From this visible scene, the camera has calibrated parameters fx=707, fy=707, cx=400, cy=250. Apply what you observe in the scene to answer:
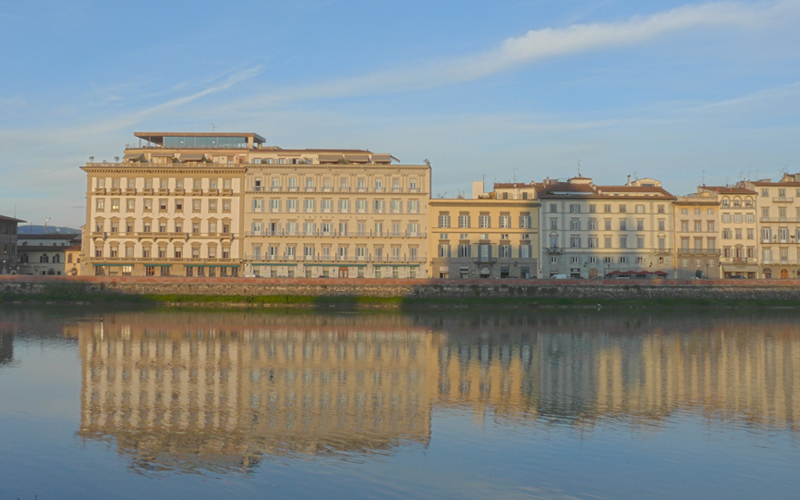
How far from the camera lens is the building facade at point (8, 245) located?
87.8 metres

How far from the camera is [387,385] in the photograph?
28906mm

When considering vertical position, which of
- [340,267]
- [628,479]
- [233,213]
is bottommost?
[628,479]

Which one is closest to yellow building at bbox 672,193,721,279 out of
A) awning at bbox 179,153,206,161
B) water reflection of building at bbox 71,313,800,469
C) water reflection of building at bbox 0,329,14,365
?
water reflection of building at bbox 71,313,800,469

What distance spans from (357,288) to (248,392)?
4359 cm

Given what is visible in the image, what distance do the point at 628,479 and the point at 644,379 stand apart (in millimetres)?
14484

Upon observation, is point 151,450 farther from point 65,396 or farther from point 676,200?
point 676,200

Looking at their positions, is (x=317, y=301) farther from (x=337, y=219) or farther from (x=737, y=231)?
(x=737, y=231)

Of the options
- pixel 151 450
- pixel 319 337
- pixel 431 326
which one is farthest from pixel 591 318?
pixel 151 450

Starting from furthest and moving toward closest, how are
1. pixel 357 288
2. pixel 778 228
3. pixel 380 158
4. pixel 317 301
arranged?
pixel 778 228 < pixel 380 158 < pixel 357 288 < pixel 317 301

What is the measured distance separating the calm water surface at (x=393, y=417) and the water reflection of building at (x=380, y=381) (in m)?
0.13

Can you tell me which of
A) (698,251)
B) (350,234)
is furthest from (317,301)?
(698,251)

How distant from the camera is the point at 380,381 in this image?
2980 cm

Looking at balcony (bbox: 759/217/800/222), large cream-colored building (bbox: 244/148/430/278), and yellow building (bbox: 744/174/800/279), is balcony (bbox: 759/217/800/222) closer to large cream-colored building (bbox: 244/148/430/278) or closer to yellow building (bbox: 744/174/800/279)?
yellow building (bbox: 744/174/800/279)

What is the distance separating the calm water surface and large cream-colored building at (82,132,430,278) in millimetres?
38213
